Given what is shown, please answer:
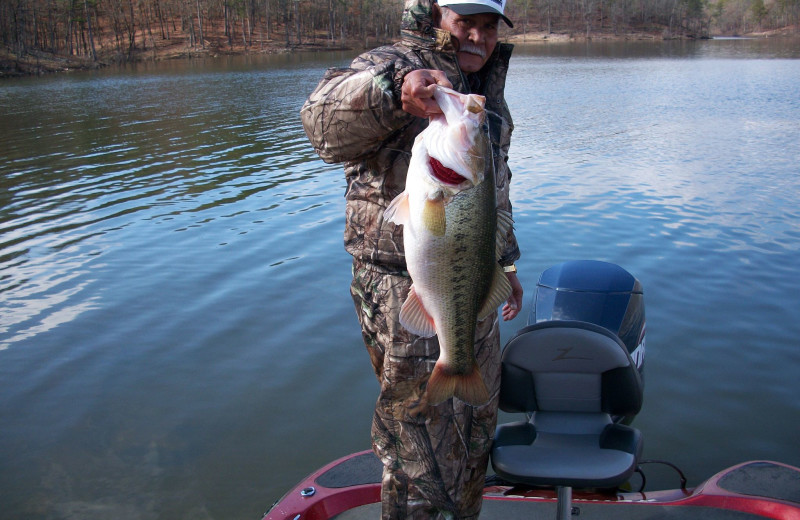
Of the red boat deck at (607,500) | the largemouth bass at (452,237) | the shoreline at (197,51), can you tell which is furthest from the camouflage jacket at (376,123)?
the shoreline at (197,51)

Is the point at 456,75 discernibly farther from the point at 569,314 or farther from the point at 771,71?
the point at 771,71

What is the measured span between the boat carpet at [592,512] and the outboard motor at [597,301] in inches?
30.6

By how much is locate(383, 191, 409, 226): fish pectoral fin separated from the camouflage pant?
1.34ft

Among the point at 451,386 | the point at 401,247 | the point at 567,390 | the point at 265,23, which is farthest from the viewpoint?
the point at 265,23

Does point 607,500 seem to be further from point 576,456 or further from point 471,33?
point 471,33

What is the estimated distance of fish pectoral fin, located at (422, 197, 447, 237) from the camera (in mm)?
2043

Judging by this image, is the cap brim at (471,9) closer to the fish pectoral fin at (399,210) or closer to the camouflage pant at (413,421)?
the fish pectoral fin at (399,210)

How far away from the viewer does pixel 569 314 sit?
3832 millimetres

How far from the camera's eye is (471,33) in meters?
2.45

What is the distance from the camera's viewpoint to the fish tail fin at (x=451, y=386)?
231 cm

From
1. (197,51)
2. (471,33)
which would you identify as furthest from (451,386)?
(197,51)

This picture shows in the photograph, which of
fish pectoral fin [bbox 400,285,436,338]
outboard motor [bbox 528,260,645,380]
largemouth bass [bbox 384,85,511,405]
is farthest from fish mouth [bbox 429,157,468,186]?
outboard motor [bbox 528,260,645,380]

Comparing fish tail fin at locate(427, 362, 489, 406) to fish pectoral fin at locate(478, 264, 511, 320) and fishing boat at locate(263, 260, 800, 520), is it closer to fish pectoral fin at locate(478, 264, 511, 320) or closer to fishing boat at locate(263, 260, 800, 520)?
fish pectoral fin at locate(478, 264, 511, 320)

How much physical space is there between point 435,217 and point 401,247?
38 centimetres
